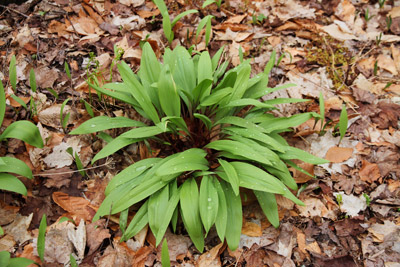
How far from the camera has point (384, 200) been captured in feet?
7.79

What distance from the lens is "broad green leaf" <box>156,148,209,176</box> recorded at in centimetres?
196

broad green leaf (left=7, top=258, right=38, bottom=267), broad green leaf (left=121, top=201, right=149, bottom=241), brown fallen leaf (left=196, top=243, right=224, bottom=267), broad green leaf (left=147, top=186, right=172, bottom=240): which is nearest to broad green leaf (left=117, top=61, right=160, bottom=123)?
broad green leaf (left=147, top=186, right=172, bottom=240)

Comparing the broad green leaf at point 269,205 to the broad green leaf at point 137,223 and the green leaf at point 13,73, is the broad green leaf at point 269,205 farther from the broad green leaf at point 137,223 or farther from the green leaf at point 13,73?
the green leaf at point 13,73

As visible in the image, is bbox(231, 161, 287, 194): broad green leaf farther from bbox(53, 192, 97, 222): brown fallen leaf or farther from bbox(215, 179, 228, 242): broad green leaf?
bbox(53, 192, 97, 222): brown fallen leaf

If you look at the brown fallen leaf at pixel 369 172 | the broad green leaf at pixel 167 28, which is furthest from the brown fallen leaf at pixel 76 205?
the brown fallen leaf at pixel 369 172

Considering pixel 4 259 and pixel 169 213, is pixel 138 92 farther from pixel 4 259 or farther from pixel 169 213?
pixel 4 259

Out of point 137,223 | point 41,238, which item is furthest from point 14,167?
point 137,223

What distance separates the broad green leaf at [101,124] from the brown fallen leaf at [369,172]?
1.77 m

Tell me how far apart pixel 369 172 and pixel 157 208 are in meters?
1.68

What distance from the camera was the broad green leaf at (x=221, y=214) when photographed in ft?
6.49

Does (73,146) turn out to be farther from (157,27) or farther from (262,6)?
(262,6)

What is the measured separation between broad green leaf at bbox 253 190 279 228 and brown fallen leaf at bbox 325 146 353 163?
28.7 inches

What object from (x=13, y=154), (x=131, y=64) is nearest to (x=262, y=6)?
(x=131, y=64)

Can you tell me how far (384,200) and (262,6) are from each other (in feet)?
7.94
